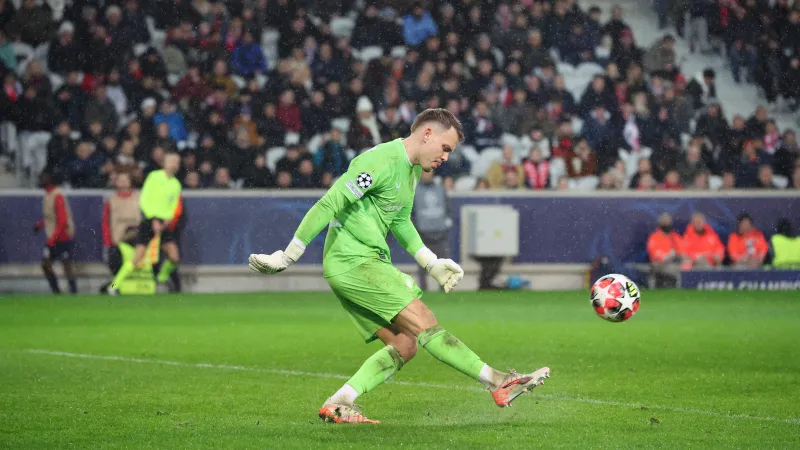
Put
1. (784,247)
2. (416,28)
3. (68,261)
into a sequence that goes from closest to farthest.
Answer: (68,261) < (784,247) < (416,28)

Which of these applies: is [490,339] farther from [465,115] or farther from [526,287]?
[465,115]

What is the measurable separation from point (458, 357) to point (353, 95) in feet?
52.2

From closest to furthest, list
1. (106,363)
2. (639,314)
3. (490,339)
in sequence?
(106,363) < (490,339) < (639,314)

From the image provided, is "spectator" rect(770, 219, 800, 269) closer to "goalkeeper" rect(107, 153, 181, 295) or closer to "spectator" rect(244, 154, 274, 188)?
"spectator" rect(244, 154, 274, 188)

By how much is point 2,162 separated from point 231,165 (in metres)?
3.70

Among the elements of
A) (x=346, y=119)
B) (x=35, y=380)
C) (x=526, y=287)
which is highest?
(x=346, y=119)

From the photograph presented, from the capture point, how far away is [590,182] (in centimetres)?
2319

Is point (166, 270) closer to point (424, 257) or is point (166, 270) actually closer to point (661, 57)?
point (661, 57)

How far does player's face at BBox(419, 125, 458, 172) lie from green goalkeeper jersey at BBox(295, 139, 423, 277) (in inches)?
4.5

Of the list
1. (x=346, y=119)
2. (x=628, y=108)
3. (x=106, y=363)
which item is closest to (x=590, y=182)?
(x=628, y=108)

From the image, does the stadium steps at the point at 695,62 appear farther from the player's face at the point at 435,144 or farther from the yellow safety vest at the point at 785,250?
the player's face at the point at 435,144

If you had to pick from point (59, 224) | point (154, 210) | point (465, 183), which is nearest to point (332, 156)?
point (465, 183)

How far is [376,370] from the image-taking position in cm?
755

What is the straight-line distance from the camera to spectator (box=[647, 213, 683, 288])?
72.3 feet
